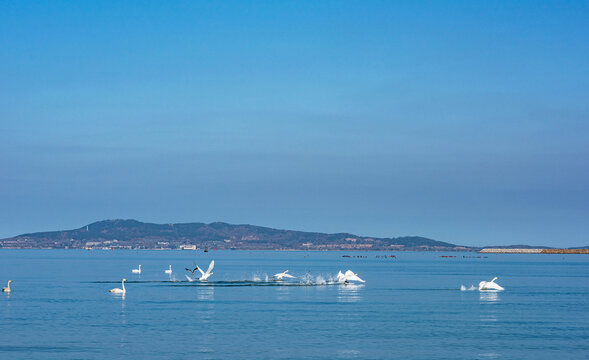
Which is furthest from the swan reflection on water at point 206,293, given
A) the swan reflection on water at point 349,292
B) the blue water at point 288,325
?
the swan reflection on water at point 349,292

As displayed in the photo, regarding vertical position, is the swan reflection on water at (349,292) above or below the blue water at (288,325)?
above

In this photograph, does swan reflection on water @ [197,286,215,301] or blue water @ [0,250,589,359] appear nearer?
blue water @ [0,250,589,359]

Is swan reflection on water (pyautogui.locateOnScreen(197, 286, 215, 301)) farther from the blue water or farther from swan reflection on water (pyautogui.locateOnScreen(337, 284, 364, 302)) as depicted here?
swan reflection on water (pyautogui.locateOnScreen(337, 284, 364, 302))

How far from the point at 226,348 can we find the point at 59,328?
43.1ft

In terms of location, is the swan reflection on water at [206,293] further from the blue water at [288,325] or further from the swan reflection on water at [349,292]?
the swan reflection on water at [349,292]

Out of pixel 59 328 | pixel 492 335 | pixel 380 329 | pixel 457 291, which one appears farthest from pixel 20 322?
pixel 457 291

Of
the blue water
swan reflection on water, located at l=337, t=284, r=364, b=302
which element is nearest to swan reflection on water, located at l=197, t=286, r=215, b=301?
the blue water

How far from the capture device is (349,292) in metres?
86.2

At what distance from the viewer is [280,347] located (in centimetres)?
4412

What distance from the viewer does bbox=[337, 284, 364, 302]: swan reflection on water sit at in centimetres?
7600

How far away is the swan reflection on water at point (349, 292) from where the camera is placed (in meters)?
76.0

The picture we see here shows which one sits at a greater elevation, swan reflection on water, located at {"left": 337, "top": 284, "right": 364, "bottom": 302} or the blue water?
swan reflection on water, located at {"left": 337, "top": 284, "right": 364, "bottom": 302}

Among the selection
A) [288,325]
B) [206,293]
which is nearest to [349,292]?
[206,293]

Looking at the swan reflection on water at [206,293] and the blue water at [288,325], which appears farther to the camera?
the swan reflection on water at [206,293]
